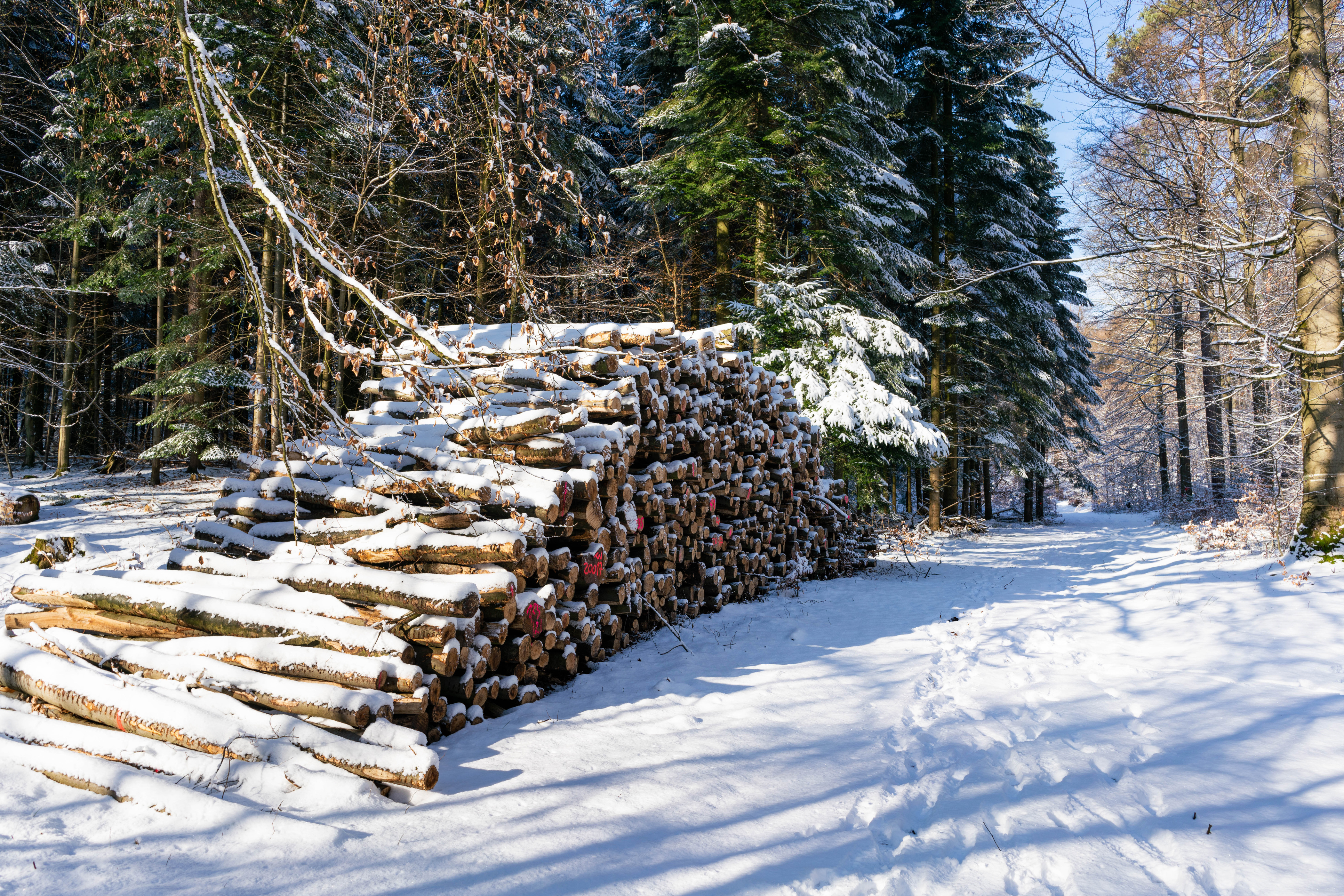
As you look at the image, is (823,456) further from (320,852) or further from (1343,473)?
(320,852)

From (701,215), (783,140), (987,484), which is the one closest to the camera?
(783,140)

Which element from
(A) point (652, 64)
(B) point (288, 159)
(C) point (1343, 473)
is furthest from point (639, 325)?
(A) point (652, 64)

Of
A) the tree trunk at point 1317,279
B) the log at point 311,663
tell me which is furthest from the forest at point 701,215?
the log at point 311,663

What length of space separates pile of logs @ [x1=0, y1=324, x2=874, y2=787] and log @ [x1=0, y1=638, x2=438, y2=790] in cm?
1

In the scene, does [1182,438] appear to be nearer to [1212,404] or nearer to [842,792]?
[1212,404]

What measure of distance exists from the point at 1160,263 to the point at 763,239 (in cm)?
781

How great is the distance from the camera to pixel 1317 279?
317 inches

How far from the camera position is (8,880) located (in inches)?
88.0

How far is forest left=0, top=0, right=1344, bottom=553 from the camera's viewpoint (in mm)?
4652

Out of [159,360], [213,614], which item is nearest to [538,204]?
[213,614]

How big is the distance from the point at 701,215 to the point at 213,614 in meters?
13.6

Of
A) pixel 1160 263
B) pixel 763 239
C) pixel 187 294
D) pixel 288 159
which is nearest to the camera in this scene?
pixel 288 159

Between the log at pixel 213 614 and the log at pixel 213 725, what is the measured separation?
0.45 meters

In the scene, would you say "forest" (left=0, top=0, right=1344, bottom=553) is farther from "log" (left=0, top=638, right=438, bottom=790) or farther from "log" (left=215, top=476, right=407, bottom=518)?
"log" (left=0, top=638, right=438, bottom=790)
